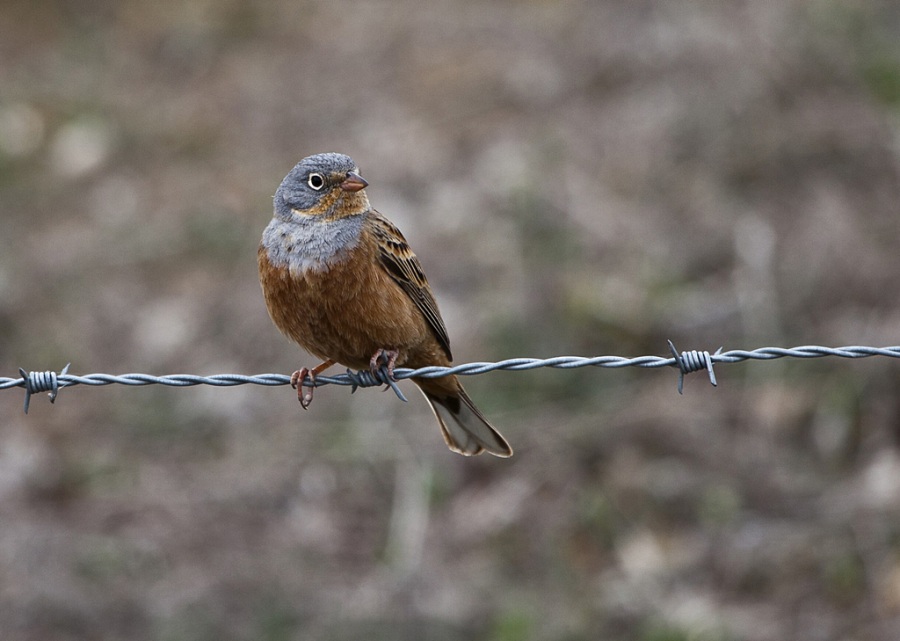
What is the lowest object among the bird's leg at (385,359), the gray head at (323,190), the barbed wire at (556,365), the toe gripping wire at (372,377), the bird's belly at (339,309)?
the barbed wire at (556,365)

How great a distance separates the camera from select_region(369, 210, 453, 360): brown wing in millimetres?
5449

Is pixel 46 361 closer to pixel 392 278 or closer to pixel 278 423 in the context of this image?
pixel 278 423

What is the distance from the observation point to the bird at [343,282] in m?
5.14

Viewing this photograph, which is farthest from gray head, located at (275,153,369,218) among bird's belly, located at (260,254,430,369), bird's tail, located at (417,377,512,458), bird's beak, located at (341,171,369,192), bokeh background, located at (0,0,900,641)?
A: bokeh background, located at (0,0,900,641)

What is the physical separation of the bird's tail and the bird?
1cm

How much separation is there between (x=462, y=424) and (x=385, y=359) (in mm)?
734

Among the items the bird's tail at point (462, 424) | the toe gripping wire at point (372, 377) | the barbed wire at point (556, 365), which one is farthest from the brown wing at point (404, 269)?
the barbed wire at point (556, 365)

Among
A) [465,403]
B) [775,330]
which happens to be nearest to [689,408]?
[775,330]

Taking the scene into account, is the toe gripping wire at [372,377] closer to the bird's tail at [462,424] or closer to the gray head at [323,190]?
the bird's tail at [462,424]

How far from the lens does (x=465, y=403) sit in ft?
19.2

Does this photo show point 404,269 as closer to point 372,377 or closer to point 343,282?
point 343,282

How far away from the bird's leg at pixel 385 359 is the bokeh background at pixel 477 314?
6.28ft

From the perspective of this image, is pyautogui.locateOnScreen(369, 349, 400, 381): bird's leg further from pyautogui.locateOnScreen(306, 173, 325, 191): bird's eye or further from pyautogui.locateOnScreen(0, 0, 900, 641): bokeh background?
pyautogui.locateOnScreen(0, 0, 900, 641): bokeh background

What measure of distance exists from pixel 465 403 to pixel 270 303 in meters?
1.13
